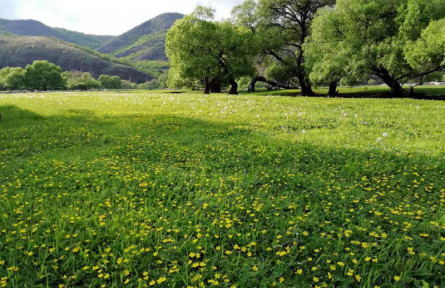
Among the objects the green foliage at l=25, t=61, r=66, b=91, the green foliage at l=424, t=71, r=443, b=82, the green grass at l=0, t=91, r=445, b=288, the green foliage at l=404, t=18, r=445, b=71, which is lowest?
the green grass at l=0, t=91, r=445, b=288

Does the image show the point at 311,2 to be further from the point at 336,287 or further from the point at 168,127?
the point at 336,287

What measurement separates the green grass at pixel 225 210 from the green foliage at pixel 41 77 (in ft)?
358

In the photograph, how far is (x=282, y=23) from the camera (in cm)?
4203

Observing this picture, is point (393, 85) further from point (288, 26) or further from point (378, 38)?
point (288, 26)

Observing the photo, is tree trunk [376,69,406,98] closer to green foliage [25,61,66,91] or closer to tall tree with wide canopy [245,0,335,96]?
tall tree with wide canopy [245,0,335,96]

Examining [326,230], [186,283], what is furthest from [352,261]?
[186,283]

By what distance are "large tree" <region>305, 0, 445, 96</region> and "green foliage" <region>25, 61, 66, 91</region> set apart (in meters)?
103

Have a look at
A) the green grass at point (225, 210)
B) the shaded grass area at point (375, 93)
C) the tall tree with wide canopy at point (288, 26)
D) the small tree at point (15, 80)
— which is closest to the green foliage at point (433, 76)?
the shaded grass area at point (375, 93)

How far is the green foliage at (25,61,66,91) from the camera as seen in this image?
99.9m

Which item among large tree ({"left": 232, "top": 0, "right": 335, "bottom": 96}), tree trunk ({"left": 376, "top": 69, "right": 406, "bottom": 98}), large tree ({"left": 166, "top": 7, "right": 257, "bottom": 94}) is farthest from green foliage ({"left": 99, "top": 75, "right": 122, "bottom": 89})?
tree trunk ({"left": 376, "top": 69, "right": 406, "bottom": 98})

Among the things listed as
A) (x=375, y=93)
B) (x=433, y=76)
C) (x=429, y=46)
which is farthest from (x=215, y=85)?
Answer: (x=433, y=76)

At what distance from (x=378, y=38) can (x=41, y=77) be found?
372ft

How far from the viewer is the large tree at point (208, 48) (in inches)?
1451

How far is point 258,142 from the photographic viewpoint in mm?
9555
